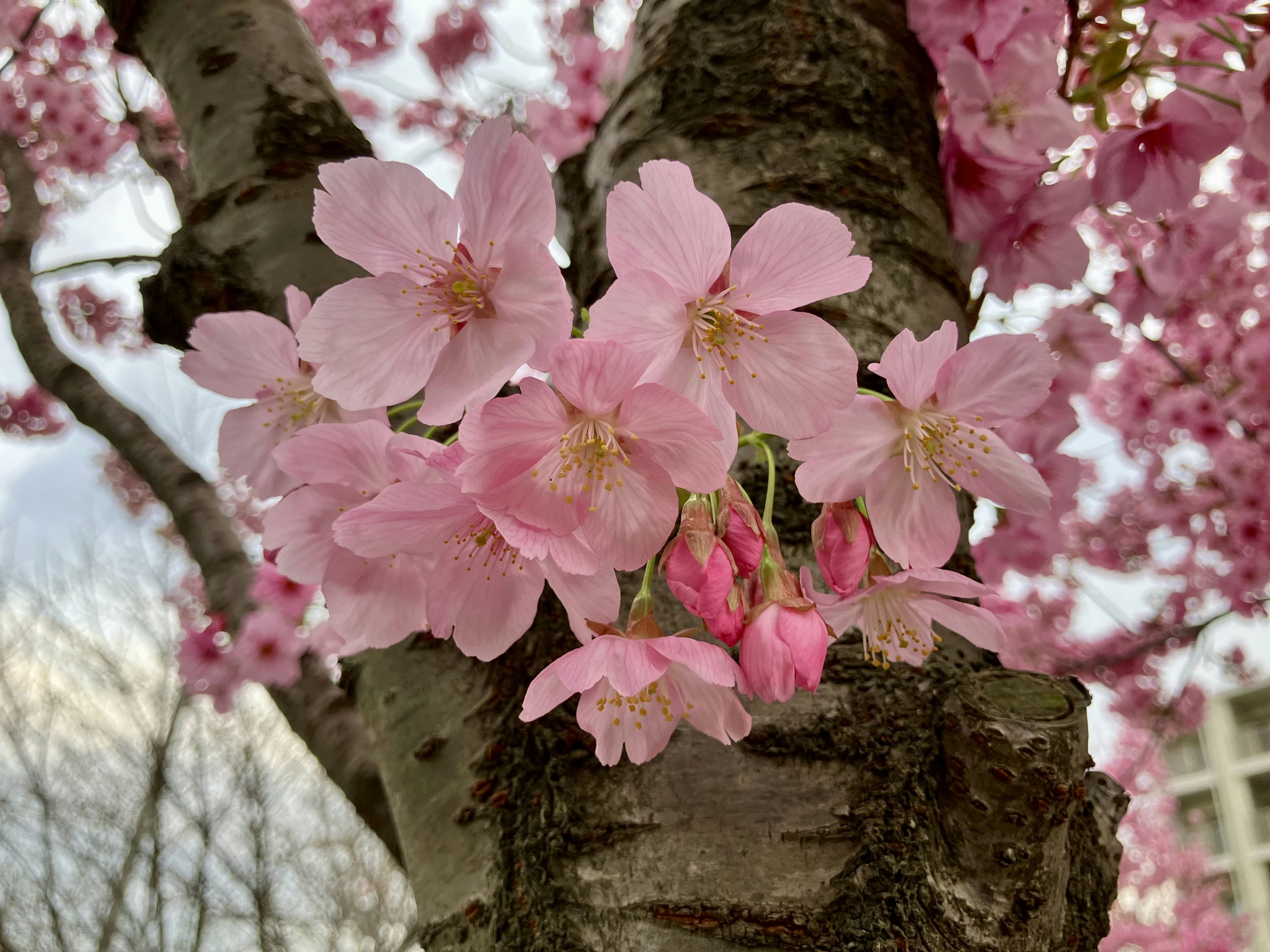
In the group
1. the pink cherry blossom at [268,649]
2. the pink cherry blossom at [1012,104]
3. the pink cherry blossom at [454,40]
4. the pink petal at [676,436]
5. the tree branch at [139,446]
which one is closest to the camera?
the pink petal at [676,436]

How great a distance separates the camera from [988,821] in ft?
2.18

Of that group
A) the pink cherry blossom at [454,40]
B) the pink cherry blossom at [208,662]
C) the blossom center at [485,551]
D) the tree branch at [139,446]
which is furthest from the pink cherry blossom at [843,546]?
the pink cherry blossom at [454,40]

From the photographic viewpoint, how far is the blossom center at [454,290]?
0.53m

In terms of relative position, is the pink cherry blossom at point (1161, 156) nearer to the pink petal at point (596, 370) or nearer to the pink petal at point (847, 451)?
the pink petal at point (847, 451)

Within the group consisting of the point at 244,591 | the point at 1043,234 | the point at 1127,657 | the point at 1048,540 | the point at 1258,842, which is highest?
the point at 1043,234

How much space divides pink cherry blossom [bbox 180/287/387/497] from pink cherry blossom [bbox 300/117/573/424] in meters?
0.14

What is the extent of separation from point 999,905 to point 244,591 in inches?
51.1

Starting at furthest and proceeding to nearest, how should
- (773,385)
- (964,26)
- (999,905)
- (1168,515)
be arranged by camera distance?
(1168,515) → (964,26) → (999,905) → (773,385)

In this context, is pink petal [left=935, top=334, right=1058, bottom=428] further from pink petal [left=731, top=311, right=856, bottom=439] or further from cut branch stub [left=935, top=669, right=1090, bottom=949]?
cut branch stub [left=935, top=669, right=1090, bottom=949]

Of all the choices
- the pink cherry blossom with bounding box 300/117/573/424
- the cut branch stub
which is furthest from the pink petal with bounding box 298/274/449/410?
the cut branch stub

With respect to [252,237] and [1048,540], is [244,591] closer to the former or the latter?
[252,237]

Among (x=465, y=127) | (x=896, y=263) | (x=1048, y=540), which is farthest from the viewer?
(x=465, y=127)

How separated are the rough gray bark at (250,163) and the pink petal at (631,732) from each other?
0.60 meters

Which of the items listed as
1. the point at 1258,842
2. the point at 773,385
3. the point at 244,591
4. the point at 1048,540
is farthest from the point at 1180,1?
the point at 1258,842
